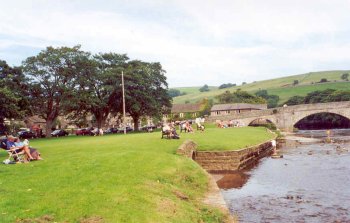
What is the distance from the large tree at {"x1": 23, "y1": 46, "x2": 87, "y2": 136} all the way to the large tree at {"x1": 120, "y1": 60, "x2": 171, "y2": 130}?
9589mm

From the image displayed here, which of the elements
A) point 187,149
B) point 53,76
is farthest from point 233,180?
point 53,76

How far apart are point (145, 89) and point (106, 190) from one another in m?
57.5

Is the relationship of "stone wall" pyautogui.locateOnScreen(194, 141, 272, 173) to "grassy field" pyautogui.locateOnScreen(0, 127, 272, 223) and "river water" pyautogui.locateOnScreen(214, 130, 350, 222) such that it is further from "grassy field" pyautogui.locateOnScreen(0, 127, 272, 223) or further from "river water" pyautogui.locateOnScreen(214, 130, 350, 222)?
"grassy field" pyautogui.locateOnScreen(0, 127, 272, 223)

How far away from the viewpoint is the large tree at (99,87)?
6241 cm

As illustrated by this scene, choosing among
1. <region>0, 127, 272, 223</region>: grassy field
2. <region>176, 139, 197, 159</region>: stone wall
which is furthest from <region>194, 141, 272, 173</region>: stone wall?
<region>0, 127, 272, 223</region>: grassy field

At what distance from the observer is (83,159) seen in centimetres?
1794

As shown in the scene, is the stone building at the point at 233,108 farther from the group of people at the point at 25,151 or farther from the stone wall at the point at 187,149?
the group of people at the point at 25,151

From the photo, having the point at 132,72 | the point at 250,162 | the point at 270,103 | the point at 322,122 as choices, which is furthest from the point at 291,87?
the point at 250,162

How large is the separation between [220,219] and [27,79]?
176ft

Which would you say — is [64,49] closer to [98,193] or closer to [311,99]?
[98,193]

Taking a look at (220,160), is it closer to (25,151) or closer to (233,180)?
(233,180)

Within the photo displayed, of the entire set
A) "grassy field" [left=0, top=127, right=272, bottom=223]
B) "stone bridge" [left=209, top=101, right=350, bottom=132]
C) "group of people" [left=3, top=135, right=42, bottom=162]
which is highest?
"stone bridge" [left=209, top=101, right=350, bottom=132]

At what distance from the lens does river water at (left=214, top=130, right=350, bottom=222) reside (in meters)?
14.7

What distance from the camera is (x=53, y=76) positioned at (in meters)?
61.4
